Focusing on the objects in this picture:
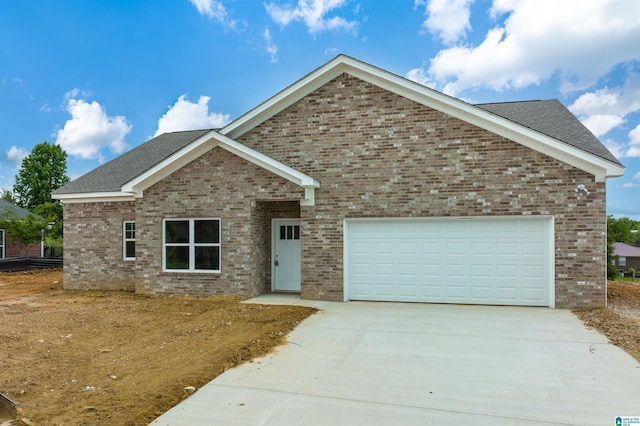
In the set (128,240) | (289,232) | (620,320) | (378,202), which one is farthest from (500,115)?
(128,240)

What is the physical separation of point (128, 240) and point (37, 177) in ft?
128

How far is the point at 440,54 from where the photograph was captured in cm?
1548

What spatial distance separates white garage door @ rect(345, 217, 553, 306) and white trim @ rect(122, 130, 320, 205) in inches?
72.3

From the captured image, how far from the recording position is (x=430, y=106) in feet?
35.4

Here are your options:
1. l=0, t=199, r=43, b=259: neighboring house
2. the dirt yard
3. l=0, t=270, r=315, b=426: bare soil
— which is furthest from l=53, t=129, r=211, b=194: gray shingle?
l=0, t=199, r=43, b=259: neighboring house

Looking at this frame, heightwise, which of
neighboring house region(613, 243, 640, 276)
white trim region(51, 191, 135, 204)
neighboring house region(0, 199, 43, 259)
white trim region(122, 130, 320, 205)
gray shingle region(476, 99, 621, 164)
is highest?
gray shingle region(476, 99, 621, 164)

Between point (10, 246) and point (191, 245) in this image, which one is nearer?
point (191, 245)

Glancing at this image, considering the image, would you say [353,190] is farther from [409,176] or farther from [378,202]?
[409,176]

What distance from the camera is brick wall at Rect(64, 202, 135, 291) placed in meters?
13.8

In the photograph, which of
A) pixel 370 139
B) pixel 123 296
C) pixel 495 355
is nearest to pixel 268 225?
pixel 370 139

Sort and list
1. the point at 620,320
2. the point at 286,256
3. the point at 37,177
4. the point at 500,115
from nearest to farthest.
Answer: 1. the point at 620,320
2. the point at 500,115
3. the point at 286,256
4. the point at 37,177

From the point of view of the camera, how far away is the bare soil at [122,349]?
4.67 metres

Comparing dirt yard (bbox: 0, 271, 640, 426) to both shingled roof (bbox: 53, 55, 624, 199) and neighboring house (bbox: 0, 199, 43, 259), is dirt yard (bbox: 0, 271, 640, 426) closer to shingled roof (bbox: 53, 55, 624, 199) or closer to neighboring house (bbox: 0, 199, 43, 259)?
shingled roof (bbox: 53, 55, 624, 199)

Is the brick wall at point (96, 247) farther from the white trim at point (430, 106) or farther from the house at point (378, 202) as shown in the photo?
the white trim at point (430, 106)
